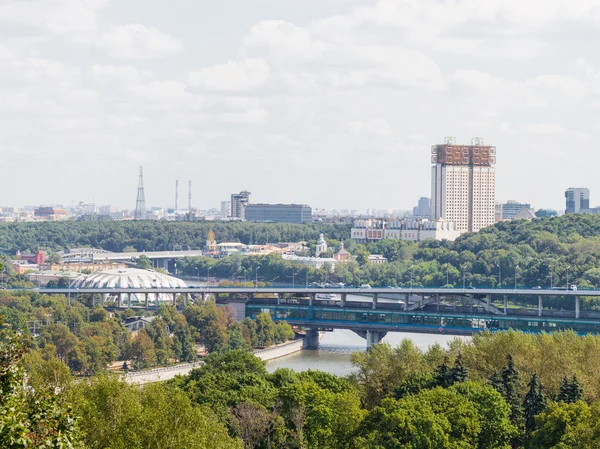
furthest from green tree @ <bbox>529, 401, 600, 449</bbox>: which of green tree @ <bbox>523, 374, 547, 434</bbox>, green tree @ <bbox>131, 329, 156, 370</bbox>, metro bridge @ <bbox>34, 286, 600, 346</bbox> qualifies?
metro bridge @ <bbox>34, 286, 600, 346</bbox>

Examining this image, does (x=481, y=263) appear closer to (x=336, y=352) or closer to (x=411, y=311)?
(x=411, y=311)

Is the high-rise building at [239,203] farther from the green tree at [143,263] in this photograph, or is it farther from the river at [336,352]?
the river at [336,352]

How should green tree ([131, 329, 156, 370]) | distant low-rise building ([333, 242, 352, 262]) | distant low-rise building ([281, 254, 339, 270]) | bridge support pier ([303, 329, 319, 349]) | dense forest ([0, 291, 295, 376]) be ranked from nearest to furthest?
dense forest ([0, 291, 295, 376])
green tree ([131, 329, 156, 370])
bridge support pier ([303, 329, 319, 349])
distant low-rise building ([281, 254, 339, 270])
distant low-rise building ([333, 242, 352, 262])

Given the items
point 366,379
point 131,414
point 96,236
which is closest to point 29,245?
point 96,236

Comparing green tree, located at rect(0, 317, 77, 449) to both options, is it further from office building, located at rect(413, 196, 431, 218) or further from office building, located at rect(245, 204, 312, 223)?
office building, located at rect(413, 196, 431, 218)

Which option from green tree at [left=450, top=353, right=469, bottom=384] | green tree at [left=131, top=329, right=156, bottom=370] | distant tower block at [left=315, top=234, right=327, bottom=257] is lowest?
green tree at [left=131, top=329, right=156, bottom=370]

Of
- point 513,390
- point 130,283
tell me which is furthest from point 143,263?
point 513,390
